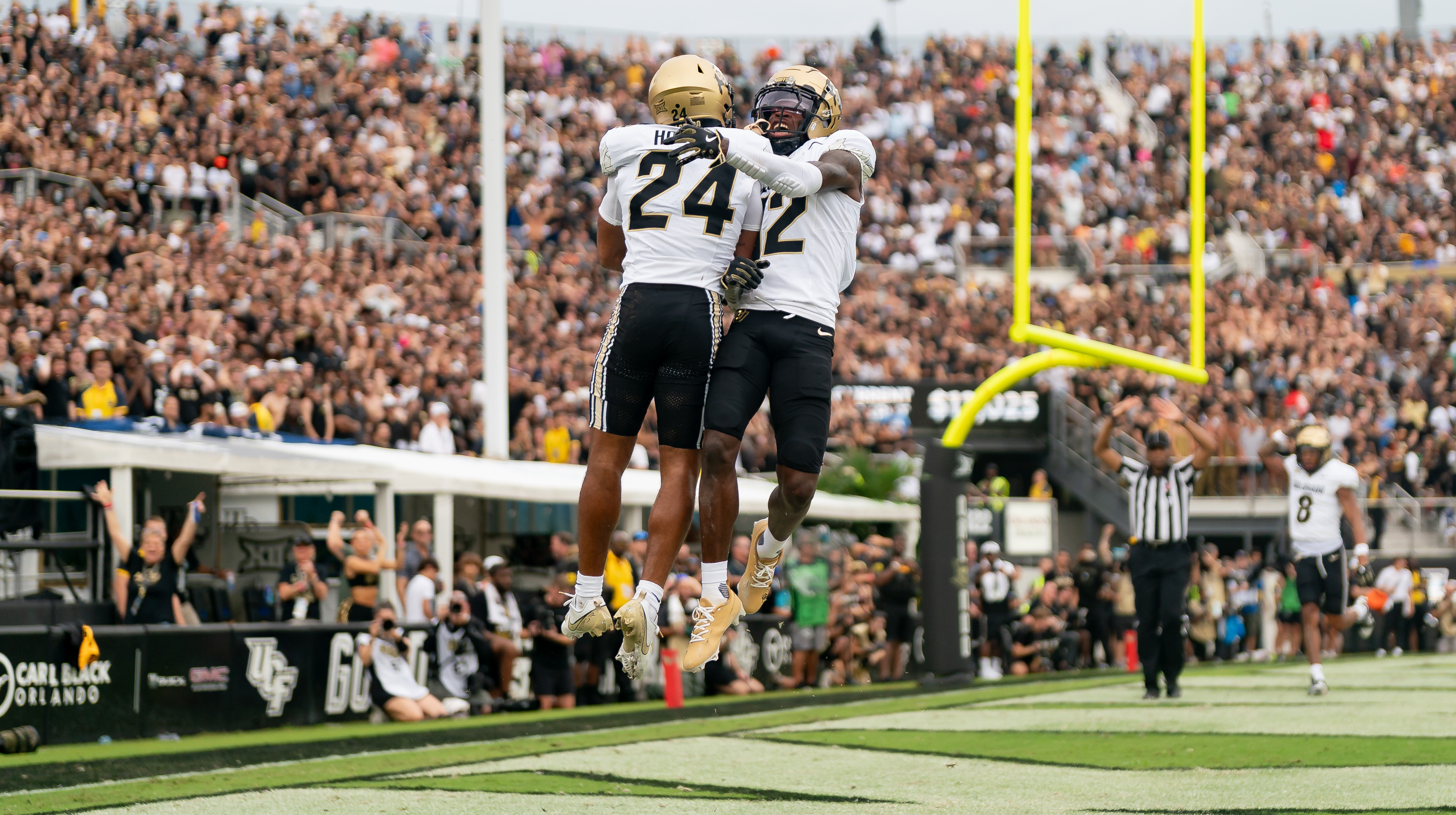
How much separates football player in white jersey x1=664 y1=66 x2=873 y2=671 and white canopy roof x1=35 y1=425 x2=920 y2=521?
518cm

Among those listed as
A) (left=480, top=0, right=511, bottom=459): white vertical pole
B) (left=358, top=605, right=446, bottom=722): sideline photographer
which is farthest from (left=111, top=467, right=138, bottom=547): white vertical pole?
(left=480, top=0, right=511, bottom=459): white vertical pole

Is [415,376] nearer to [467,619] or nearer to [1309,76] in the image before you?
[467,619]

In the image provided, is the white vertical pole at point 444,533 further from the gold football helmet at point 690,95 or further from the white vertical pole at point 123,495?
the gold football helmet at point 690,95

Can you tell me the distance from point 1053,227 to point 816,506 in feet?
39.1

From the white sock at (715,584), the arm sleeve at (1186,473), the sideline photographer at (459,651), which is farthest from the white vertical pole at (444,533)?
the white sock at (715,584)

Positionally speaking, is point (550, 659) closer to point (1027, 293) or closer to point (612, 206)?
point (1027, 293)

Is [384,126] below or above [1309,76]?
below

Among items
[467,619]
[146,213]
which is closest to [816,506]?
[467,619]

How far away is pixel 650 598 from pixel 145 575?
22.0ft

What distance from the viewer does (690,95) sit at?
216 inches

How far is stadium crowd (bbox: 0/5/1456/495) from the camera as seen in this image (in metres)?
15.4

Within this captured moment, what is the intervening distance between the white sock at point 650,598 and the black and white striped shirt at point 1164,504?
630 cm

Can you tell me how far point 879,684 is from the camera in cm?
1510

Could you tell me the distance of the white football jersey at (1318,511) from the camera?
11594 millimetres
